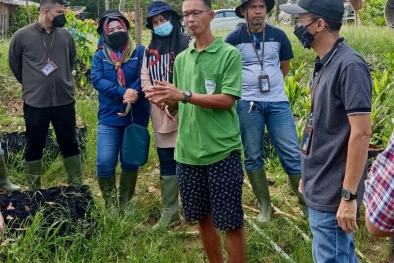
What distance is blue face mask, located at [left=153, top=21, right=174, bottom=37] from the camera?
369 cm

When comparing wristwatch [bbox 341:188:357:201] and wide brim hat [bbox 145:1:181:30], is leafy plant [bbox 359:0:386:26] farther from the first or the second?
Result: wristwatch [bbox 341:188:357:201]

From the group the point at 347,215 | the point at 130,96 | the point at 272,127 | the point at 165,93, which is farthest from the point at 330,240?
the point at 130,96

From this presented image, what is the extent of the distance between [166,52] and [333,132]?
1.89m

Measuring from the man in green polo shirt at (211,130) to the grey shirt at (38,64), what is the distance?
1867 mm

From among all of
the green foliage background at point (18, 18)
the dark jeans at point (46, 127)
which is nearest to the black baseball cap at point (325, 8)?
the dark jeans at point (46, 127)

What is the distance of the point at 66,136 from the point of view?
458 cm

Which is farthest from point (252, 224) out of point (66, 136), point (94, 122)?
point (94, 122)

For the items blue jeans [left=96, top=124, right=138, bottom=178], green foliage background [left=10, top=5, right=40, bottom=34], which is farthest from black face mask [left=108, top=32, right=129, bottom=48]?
green foliage background [left=10, top=5, right=40, bottom=34]

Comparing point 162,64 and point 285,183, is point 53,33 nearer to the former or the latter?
point 162,64

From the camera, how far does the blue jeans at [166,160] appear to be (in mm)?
3865

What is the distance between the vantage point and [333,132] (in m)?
2.15

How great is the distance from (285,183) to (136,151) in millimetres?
1563

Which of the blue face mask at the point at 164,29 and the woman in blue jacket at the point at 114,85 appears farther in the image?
the woman in blue jacket at the point at 114,85

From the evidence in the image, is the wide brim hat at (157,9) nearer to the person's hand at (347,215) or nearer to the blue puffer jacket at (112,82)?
the blue puffer jacket at (112,82)
